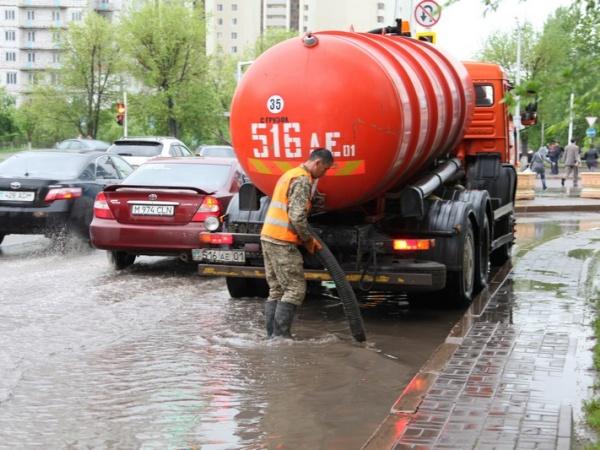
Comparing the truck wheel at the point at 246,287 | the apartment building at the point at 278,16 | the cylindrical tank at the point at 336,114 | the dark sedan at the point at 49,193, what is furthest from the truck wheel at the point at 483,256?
the apartment building at the point at 278,16

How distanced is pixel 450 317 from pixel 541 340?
179cm

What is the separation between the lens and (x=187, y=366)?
7590 mm

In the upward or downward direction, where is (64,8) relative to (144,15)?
upward

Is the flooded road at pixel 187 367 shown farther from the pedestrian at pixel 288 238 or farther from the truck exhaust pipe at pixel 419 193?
the truck exhaust pipe at pixel 419 193

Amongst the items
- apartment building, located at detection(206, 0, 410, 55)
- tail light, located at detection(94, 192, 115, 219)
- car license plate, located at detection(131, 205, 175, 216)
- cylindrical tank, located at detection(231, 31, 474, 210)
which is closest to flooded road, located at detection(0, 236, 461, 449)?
car license plate, located at detection(131, 205, 175, 216)

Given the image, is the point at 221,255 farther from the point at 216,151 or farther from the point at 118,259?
the point at 216,151

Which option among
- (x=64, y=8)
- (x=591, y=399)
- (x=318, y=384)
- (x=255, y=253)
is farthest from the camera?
(x=64, y=8)

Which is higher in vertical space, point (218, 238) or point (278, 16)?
point (278, 16)

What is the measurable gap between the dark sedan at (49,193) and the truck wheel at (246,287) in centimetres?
477

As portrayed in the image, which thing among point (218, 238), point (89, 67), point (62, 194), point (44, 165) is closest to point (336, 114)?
point (218, 238)

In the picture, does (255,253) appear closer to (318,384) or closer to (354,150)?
(354,150)

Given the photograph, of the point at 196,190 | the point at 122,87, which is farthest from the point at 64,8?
the point at 196,190

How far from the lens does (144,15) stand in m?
62.8

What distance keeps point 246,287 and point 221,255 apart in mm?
1115
